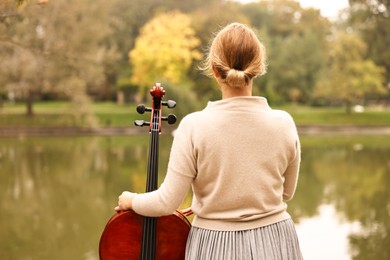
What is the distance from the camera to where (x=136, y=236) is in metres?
2.08

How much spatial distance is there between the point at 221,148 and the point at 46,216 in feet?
20.2

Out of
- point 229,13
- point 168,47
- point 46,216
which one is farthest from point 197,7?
point 46,216

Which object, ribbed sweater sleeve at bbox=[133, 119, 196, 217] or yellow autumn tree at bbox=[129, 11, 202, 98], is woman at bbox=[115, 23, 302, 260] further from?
yellow autumn tree at bbox=[129, 11, 202, 98]

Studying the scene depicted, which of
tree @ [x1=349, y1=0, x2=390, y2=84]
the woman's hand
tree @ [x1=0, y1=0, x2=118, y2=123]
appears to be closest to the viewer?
the woman's hand

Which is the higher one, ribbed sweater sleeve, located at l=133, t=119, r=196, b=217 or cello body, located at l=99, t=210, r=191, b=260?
ribbed sweater sleeve, located at l=133, t=119, r=196, b=217

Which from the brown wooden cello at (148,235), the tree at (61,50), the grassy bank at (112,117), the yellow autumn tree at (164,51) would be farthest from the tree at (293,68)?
the brown wooden cello at (148,235)

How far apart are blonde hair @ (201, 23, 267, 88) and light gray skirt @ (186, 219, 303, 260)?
1.53 feet

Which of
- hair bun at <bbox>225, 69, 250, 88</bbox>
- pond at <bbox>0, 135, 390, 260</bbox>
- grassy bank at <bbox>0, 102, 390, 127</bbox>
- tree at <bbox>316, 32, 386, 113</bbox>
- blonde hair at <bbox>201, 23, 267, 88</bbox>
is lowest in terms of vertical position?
grassy bank at <bbox>0, 102, 390, 127</bbox>

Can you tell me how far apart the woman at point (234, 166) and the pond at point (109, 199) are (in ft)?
12.6

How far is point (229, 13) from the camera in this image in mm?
32062

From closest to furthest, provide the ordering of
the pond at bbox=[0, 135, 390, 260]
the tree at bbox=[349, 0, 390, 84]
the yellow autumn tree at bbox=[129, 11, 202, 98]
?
the pond at bbox=[0, 135, 390, 260] → the tree at bbox=[349, 0, 390, 84] → the yellow autumn tree at bbox=[129, 11, 202, 98]

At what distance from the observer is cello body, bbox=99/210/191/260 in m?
2.05

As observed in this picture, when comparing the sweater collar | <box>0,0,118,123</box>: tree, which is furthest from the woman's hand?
<box>0,0,118,123</box>: tree

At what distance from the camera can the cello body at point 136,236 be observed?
6.72 feet
